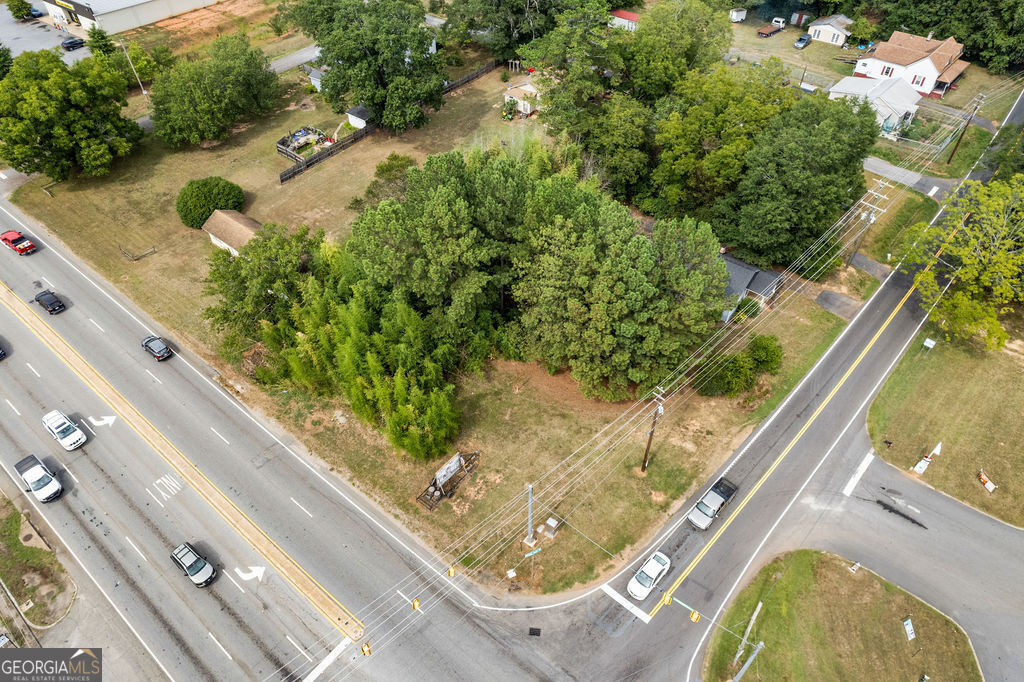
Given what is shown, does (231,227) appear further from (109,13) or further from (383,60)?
(109,13)

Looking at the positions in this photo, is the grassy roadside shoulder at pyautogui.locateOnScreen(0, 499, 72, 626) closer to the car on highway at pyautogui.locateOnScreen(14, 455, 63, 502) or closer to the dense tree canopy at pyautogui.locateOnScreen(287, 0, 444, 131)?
the car on highway at pyautogui.locateOnScreen(14, 455, 63, 502)

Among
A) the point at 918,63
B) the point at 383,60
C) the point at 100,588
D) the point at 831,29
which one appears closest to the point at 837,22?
the point at 831,29

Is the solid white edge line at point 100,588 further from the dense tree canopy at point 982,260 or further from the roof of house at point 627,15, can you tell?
the roof of house at point 627,15

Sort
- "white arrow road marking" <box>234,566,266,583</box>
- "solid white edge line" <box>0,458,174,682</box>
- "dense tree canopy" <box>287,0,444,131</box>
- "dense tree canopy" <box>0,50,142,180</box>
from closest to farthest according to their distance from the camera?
"solid white edge line" <box>0,458,174,682</box> → "white arrow road marking" <box>234,566,266,583</box> → "dense tree canopy" <box>0,50,142,180</box> → "dense tree canopy" <box>287,0,444,131</box>

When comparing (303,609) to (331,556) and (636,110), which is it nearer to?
(331,556)

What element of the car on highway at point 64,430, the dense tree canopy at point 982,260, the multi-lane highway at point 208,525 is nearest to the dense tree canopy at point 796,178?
the dense tree canopy at point 982,260

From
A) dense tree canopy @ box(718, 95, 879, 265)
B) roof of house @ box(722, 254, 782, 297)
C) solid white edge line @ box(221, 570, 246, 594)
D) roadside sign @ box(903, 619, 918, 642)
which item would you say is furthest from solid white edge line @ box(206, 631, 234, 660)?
dense tree canopy @ box(718, 95, 879, 265)

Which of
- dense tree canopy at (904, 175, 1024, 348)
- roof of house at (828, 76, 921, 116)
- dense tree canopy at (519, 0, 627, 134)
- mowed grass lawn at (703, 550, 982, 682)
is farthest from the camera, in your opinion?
roof of house at (828, 76, 921, 116)
